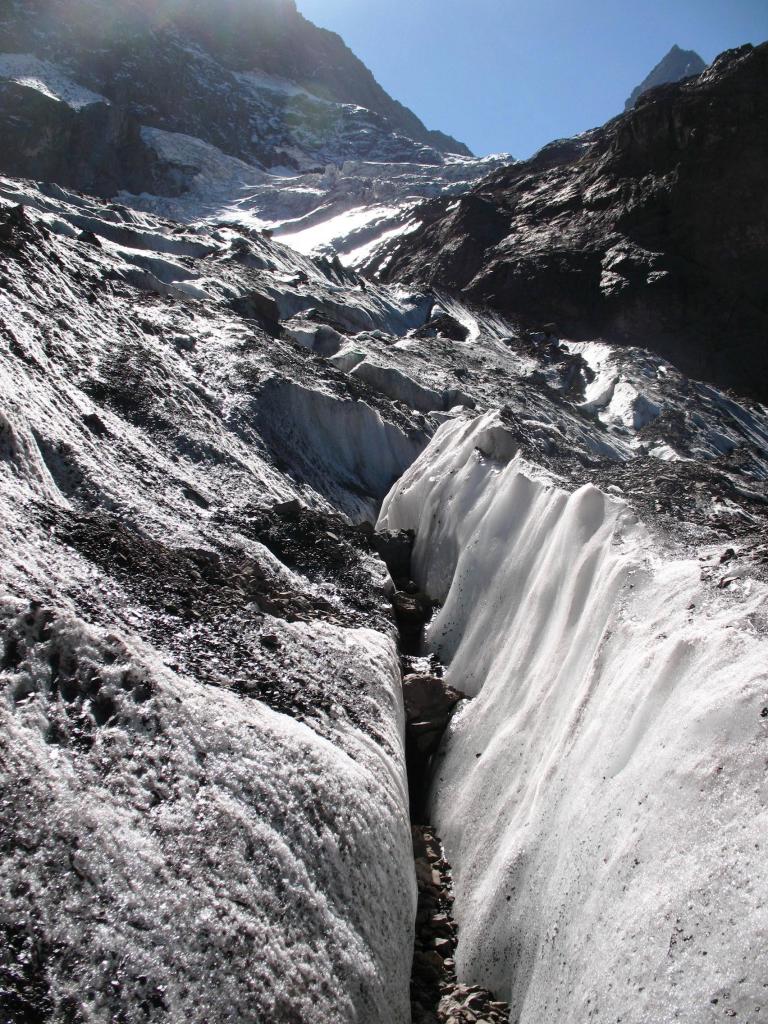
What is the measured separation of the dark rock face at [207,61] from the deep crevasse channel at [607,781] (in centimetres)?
12000

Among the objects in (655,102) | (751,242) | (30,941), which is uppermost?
(655,102)

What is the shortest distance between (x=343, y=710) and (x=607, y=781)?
320cm

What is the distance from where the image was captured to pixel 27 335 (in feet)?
43.7

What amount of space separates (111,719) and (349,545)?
7797 mm

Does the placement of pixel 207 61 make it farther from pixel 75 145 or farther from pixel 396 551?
pixel 396 551

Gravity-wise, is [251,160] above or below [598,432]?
above

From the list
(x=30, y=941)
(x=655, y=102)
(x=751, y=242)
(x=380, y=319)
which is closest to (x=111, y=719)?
(x=30, y=941)

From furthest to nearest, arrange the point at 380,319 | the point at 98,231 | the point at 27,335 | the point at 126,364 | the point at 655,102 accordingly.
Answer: the point at 655,102 < the point at 380,319 < the point at 98,231 < the point at 126,364 < the point at 27,335

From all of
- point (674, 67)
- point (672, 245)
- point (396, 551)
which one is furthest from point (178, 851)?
point (674, 67)

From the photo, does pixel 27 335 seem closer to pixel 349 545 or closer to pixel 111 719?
pixel 349 545

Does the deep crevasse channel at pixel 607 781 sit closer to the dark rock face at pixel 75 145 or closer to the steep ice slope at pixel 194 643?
the steep ice slope at pixel 194 643

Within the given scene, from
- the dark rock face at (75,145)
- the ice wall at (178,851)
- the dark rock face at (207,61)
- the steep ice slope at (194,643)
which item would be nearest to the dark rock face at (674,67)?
the dark rock face at (207,61)

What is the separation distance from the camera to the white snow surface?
297ft

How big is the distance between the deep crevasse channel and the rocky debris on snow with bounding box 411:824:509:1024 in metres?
0.15
